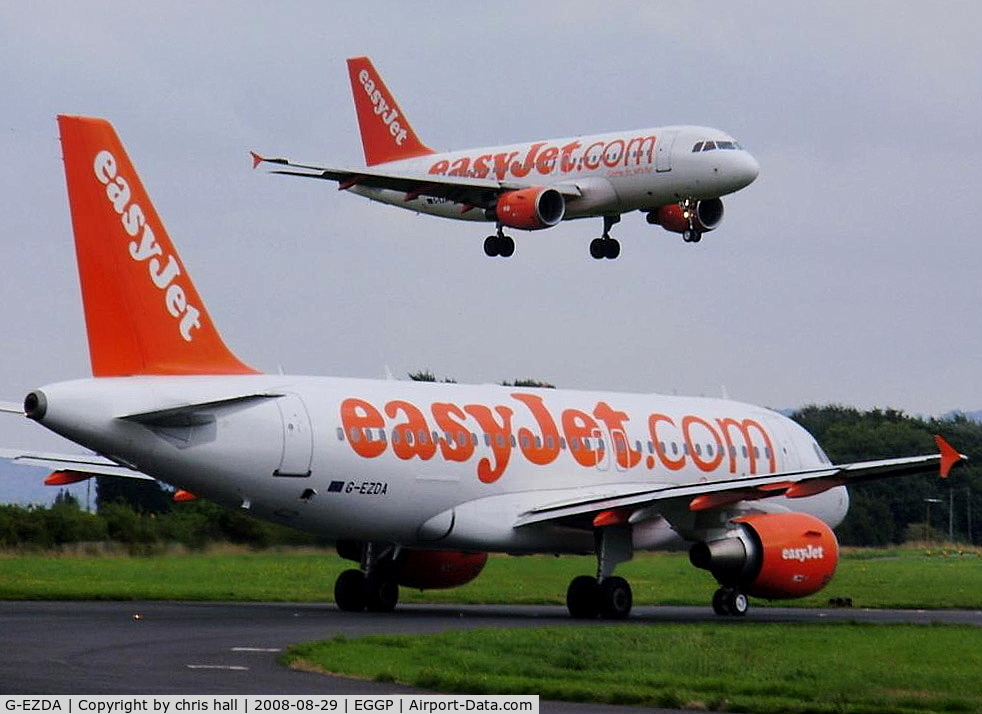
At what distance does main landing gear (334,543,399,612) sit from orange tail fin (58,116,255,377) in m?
6.20

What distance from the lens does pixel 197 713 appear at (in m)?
15.9

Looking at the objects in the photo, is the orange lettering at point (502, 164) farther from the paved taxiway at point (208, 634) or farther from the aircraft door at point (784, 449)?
the paved taxiway at point (208, 634)

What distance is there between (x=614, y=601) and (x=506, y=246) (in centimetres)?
1659

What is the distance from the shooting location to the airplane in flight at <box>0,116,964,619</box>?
29391 mm

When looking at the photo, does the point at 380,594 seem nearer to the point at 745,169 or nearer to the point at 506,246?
the point at 506,246

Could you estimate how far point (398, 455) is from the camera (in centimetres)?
3262

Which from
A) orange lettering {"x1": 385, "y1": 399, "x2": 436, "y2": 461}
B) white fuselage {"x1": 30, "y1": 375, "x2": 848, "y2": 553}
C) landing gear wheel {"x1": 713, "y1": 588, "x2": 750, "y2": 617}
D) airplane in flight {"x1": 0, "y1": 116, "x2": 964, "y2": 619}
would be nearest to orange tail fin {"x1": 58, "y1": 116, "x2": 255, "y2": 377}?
airplane in flight {"x1": 0, "y1": 116, "x2": 964, "y2": 619}

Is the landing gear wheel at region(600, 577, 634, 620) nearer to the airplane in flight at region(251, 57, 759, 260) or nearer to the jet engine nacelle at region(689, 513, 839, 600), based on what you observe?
the jet engine nacelle at region(689, 513, 839, 600)

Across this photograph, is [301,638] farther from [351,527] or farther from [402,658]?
[351,527]

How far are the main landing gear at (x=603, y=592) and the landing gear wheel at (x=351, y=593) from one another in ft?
12.1

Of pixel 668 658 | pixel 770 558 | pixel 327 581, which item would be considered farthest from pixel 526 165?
pixel 668 658

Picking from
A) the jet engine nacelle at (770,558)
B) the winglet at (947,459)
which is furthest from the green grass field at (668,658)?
the winglet at (947,459)

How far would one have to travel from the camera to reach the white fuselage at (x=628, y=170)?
47781 mm

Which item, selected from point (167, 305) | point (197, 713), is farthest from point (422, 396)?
point (197, 713)
